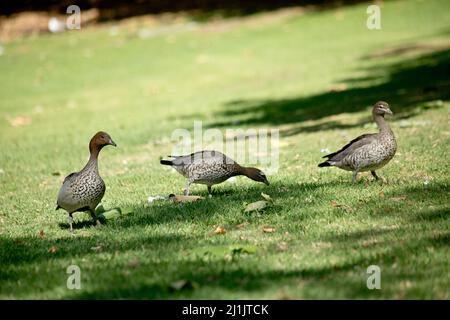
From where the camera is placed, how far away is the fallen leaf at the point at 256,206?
8164mm

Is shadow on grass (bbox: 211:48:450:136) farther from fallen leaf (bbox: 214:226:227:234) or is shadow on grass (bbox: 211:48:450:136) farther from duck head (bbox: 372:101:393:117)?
fallen leaf (bbox: 214:226:227:234)


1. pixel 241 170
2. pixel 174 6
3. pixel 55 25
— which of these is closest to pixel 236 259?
pixel 241 170

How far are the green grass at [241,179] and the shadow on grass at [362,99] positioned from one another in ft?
0.28

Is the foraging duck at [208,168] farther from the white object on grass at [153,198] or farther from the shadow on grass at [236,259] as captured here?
the shadow on grass at [236,259]

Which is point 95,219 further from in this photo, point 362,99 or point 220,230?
point 362,99

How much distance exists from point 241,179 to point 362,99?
7310 millimetres

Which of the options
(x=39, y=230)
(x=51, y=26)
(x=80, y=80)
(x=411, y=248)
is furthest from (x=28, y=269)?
(x=51, y=26)

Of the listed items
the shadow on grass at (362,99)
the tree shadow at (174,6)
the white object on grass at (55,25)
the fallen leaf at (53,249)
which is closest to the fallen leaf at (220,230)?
the fallen leaf at (53,249)

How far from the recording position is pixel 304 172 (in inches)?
413

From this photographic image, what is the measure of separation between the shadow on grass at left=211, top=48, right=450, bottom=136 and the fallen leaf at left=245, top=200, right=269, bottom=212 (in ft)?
20.6

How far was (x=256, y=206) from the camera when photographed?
8.19 m

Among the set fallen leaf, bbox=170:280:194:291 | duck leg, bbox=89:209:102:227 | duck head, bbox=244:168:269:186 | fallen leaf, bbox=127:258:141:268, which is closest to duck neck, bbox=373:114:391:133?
duck head, bbox=244:168:269:186

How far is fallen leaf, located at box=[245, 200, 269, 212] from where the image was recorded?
816 cm

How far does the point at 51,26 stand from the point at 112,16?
3011 mm
